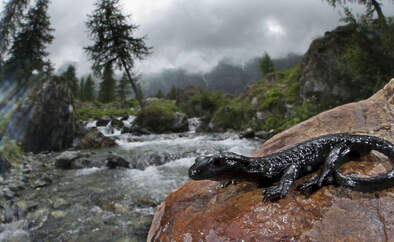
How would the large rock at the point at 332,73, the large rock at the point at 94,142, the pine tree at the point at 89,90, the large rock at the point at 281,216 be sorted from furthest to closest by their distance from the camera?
1. the pine tree at the point at 89,90
2. the large rock at the point at 94,142
3. the large rock at the point at 332,73
4. the large rock at the point at 281,216

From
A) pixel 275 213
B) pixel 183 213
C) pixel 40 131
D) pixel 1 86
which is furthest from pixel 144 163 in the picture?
pixel 1 86

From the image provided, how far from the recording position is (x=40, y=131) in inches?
512

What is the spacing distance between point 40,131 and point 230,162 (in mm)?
14678

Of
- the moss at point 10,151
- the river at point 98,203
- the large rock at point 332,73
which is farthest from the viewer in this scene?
the large rock at point 332,73

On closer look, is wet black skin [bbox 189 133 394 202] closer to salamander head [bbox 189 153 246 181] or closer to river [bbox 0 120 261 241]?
salamander head [bbox 189 153 246 181]

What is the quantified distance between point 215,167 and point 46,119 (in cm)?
1459

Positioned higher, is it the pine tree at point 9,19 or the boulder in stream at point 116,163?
the pine tree at point 9,19

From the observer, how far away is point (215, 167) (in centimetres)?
207

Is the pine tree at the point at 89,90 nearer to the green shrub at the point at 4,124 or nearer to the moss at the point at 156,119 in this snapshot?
the moss at the point at 156,119

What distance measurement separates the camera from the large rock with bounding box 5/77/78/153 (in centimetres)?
1205

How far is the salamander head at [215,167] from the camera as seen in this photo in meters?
2.03

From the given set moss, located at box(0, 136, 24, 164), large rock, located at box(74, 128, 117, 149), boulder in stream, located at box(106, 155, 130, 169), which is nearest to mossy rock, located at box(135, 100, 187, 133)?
large rock, located at box(74, 128, 117, 149)

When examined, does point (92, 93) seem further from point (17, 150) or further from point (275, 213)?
point (275, 213)

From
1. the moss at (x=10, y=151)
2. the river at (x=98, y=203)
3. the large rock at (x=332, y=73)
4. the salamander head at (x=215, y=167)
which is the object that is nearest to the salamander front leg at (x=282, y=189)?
the salamander head at (x=215, y=167)
